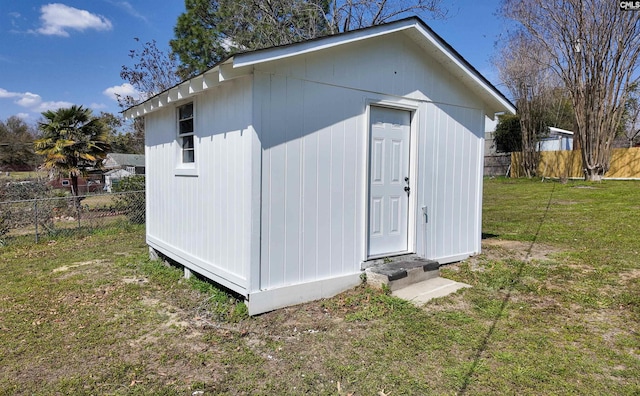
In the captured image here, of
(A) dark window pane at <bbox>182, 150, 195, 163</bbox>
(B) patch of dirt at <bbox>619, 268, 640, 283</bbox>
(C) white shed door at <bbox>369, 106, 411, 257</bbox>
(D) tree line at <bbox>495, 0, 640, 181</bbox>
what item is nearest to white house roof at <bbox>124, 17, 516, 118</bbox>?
(A) dark window pane at <bbox>182, 150, 195, 163</bbox>

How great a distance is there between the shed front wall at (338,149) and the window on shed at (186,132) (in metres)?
1.94

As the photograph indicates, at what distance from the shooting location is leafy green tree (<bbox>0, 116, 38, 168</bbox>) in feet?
106

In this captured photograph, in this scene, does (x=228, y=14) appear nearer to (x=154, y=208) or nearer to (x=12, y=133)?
(x=154, y=208)

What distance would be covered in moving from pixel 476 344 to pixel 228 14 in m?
15.6

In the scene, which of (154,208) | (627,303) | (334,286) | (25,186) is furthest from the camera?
(25,186)

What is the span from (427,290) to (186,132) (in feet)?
12.9

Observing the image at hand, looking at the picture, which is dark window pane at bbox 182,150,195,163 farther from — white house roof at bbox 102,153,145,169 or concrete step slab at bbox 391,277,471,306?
white house roof at bbox 102,153,145,169

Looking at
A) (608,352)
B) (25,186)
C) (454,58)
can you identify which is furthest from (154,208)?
(25,186)

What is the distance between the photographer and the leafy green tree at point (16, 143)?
32.4 metres

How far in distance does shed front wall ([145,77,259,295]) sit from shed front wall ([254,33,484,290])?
0.21 meters

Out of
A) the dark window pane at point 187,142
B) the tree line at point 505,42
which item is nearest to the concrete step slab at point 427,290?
the dark window pane at point 187,142

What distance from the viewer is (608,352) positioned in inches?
124

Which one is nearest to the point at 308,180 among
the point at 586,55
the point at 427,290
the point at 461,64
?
the point at 427,290

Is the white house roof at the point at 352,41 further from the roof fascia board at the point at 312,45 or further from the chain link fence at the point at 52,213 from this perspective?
the chain link fence at the point at 52,213
